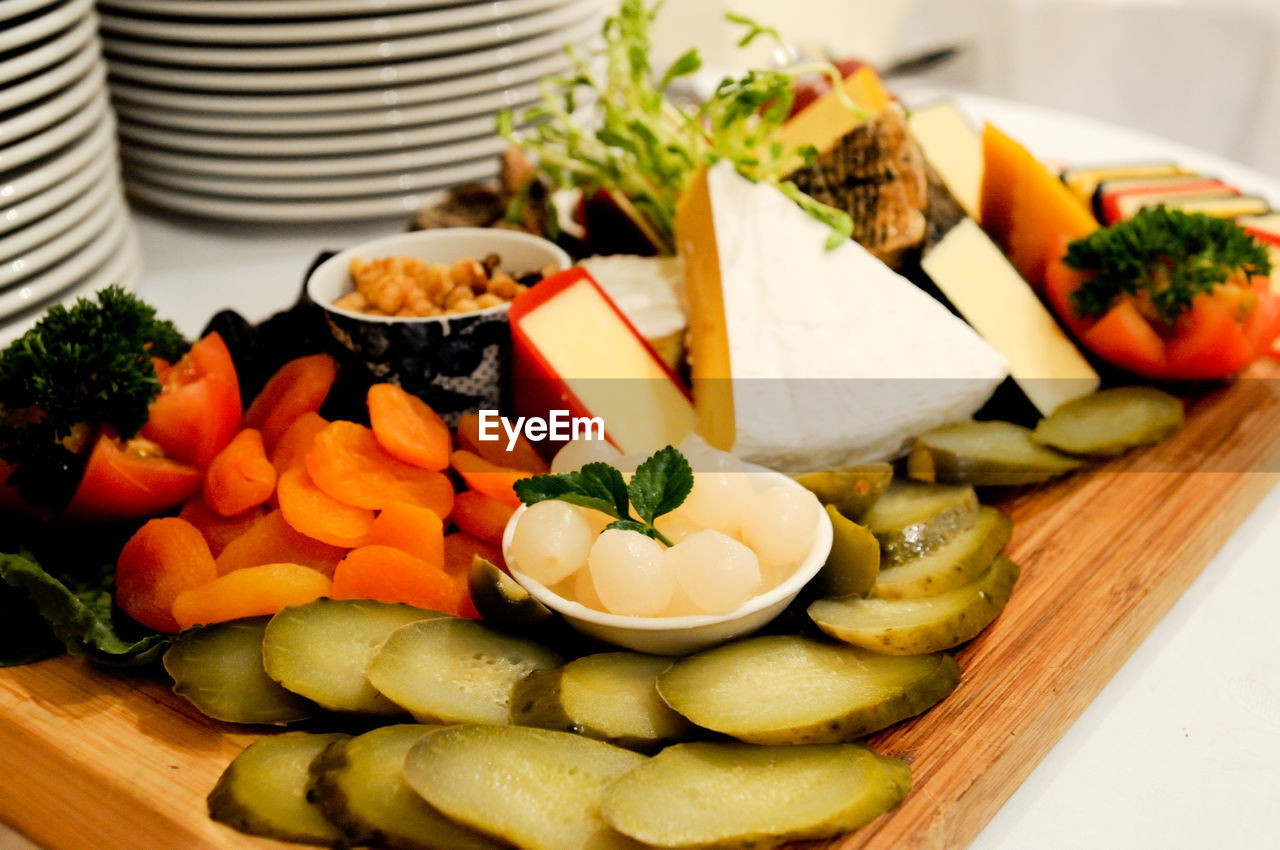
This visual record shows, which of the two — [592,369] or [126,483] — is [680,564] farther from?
[126,483]

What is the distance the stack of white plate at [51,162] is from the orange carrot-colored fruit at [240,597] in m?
0.67

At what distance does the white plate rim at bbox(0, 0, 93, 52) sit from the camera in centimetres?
144

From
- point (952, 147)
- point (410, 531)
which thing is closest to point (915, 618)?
point (410, 531)

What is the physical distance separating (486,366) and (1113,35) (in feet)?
11.5

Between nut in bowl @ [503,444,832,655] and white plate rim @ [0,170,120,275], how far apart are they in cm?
90

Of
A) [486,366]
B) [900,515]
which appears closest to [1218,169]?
[900,515]

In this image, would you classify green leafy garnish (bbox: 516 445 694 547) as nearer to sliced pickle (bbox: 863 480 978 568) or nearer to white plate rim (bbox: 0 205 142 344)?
sliced pickle (bbox: 863 480 978 568)

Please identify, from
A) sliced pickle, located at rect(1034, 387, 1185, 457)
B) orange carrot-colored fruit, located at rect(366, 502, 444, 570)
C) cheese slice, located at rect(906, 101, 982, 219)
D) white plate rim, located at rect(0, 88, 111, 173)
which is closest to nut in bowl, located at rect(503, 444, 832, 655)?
orange carrot-colored fruit, located at rect(366, 502, 444, 570)

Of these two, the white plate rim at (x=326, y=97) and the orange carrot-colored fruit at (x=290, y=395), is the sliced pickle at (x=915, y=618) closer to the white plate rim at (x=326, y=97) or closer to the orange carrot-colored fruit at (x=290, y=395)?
Answer: the orange carrot-colored fruit at (x=290, y=395)

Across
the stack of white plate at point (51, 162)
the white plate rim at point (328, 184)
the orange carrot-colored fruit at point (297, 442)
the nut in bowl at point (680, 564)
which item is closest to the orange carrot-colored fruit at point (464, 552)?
the nut in bowl at point (680, 564)

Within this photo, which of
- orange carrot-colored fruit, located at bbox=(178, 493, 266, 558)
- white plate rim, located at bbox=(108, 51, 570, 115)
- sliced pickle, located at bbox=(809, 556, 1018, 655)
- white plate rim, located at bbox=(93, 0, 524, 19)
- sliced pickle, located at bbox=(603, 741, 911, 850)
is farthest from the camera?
white plate rim, located at bbox=(108, 51, 570, 115)

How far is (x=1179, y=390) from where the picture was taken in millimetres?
1696

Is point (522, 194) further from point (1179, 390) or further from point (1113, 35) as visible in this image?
point (1113, 35)

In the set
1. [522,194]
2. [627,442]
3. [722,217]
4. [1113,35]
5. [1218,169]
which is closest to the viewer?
[627,442]
